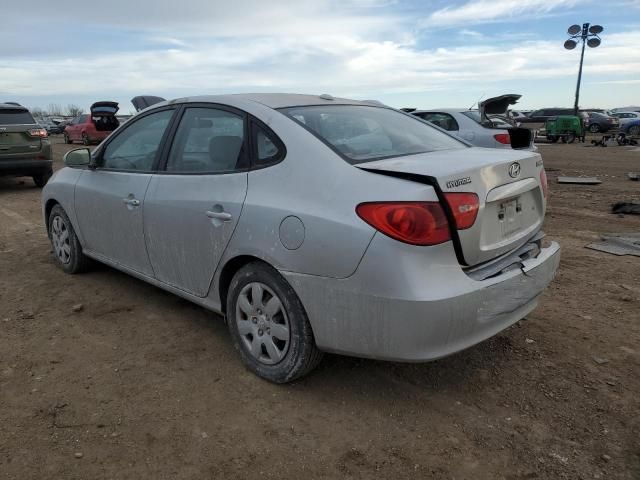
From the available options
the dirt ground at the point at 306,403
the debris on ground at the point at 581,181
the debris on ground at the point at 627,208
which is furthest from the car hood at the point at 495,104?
the dirt ground at the point at 306,403

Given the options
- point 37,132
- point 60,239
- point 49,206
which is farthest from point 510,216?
point 37,132

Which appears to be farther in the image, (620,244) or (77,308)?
(620,244)

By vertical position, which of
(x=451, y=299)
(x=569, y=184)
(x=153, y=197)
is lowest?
(x=569, y=184)

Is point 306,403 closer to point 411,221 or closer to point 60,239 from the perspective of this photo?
point 411,221

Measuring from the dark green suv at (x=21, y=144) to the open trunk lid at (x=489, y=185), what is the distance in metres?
9.51

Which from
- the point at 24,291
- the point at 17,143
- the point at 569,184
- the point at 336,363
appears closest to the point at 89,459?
the point at 336,363

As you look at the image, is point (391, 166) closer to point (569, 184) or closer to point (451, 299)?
point (451, 299)

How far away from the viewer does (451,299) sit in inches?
94.0

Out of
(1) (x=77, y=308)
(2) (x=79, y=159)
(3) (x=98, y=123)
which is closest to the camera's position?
(1) (x=77, y=308)

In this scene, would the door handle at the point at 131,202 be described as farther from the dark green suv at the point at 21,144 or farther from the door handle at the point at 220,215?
the dark green suv at the point at 21,144

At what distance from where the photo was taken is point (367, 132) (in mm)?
3180

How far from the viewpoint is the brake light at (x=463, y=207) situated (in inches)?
96.0

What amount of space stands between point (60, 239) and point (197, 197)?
8.10 ft

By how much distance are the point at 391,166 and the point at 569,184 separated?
31.5ft
